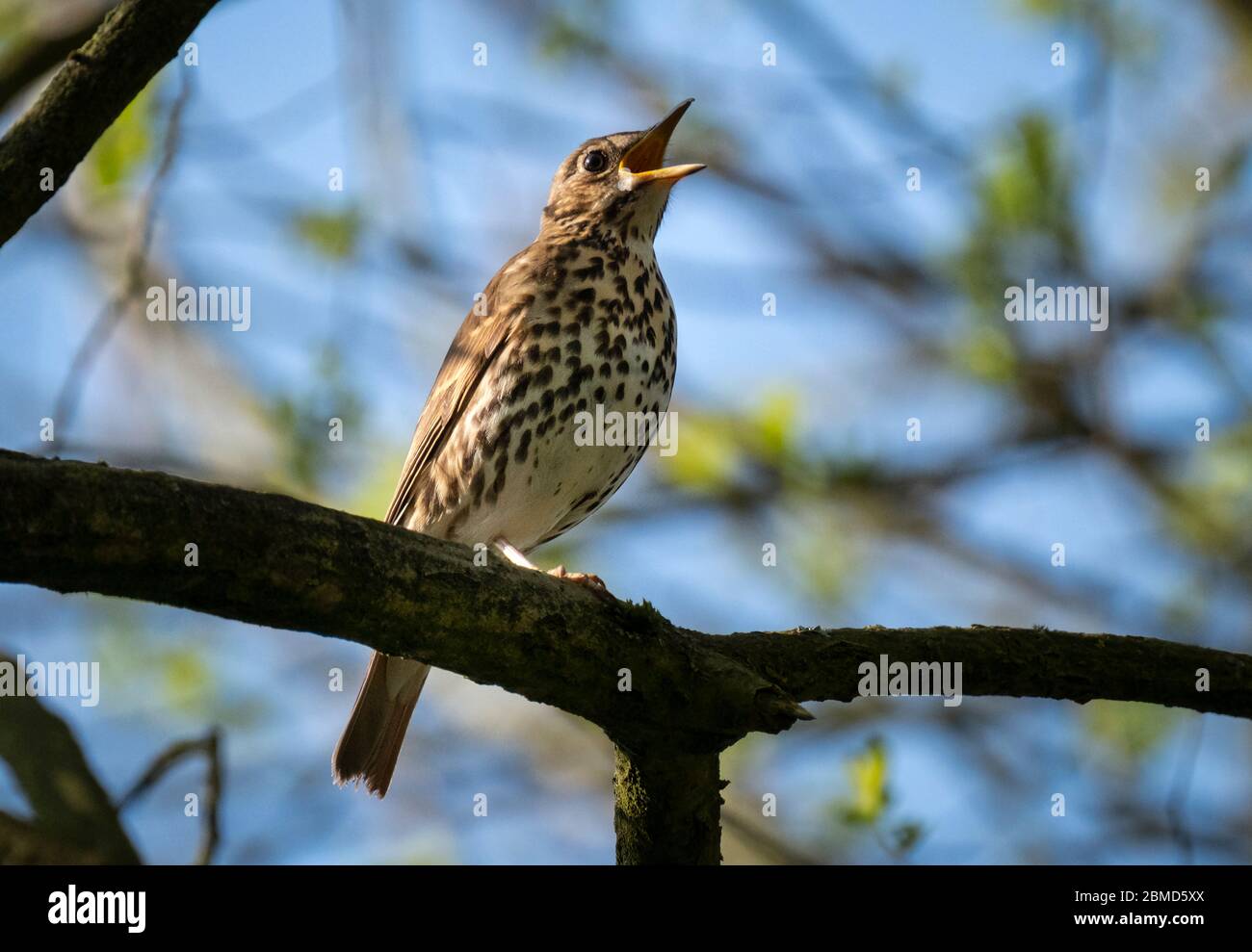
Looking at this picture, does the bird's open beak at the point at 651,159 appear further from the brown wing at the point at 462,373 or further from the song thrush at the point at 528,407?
the brown wing at the point at 462,373

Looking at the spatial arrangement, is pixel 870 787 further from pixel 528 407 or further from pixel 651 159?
pixel 651 159

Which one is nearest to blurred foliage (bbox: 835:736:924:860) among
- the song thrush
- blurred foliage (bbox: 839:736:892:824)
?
blurred foliage (bbox: 839:736:892:824)

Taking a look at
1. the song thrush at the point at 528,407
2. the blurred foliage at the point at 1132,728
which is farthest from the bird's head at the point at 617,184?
the blurred foliage at the point at 1132,728

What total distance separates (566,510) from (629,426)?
530 millimetres

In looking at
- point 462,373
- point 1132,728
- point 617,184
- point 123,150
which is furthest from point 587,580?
point 1132,728

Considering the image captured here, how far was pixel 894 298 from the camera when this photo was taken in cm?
927

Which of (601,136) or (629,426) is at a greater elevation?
(601,136)

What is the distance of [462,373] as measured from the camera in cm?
568

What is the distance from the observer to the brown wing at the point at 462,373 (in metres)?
5.59

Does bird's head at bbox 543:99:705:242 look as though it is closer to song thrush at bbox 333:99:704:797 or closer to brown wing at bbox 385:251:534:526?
song thrush at bbox 333:99:704:797

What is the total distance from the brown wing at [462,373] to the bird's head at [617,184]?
528mm

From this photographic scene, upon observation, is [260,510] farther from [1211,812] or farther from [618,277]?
[1211,812]

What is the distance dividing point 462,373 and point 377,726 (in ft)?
4.77
